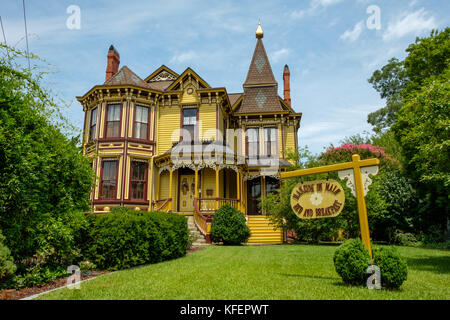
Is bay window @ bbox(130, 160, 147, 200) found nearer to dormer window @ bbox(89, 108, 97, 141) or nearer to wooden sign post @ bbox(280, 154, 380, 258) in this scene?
dormer window @ bbox(89, 108, 97, 141)

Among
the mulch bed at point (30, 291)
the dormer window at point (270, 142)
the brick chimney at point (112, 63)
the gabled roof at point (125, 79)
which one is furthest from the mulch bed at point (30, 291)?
the brick chimney at point (112, 63)

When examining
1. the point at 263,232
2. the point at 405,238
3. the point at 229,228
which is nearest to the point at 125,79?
the point at 229,228

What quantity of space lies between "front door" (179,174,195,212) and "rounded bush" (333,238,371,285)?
45.7 ft

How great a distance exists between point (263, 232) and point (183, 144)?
6.73 metres

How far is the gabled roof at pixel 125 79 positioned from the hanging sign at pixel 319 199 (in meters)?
14.7

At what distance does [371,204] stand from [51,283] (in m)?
12.8

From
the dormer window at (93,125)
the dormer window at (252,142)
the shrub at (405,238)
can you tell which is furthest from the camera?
the dormer window at (252,142)

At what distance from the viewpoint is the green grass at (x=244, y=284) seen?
4.60 meters

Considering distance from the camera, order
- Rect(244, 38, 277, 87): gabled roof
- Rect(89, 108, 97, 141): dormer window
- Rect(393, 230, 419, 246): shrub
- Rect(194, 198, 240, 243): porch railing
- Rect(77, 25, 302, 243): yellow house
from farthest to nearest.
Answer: Rect(244, 38, 277, 87): gabled roof < Rect(89, 108, 97, 141): dormer window < Rect(77, 25, 302, 243): yellow house < Rect(393, 230, 419, 246): shrub < Rect(194, 198, 240, 243): porch railing

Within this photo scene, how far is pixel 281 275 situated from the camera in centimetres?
640

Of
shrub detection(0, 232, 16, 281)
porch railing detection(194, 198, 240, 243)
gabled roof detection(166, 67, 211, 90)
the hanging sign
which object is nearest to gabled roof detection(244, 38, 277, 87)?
gabled roof detection(166, 67, 211, 90)

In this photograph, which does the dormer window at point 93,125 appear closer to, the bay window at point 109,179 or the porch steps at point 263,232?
the bay window at point 109,179

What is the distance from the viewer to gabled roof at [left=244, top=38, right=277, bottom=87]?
22.6 meters
